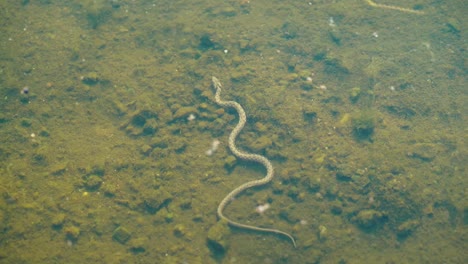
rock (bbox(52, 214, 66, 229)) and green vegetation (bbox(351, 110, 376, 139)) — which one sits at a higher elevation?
green vegetation (bbox(351, 110, 376, 139))

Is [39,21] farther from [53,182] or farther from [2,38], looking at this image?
[53,182]

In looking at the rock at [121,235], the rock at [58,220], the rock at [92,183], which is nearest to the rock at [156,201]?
the rock at [121,235]

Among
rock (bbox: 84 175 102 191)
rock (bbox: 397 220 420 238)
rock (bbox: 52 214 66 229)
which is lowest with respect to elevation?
rock (bbox: 52 214 66 229)

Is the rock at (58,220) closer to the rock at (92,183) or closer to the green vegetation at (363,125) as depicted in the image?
the rock at (92,183)

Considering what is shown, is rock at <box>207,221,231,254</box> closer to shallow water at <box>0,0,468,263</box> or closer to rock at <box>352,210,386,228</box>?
shallow water at <box>0,0,468,263</box>

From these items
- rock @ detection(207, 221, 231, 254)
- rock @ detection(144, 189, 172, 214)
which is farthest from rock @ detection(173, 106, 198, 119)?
rock @ detection(207, 221, 231, 254)

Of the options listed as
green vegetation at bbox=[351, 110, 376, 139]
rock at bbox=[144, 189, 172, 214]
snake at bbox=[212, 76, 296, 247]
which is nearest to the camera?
snake at bbox=[212, 76, 296, 247]

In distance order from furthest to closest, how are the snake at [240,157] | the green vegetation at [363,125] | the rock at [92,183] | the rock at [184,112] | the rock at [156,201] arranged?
1. the rock at [184,112]
2. the green vegetation at [363,125]
3. the rock at [92,183]
4. the rock at [156,201]
5. the snake at [240,157]

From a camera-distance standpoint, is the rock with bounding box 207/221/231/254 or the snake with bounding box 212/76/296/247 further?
the snake with bounding box 212/76/296/247

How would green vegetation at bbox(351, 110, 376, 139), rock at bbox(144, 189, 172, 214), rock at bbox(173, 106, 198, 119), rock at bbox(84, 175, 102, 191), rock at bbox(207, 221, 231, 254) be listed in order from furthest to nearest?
rock at bbox(173, 106, 198, 119), green vegetation at bbox(351, 110, 376, 139), rock at bbox(84, 175, 102, 191), rock at bbox(144, 189, 172, 214), rock at bbox(207, 221, 231, 254)
